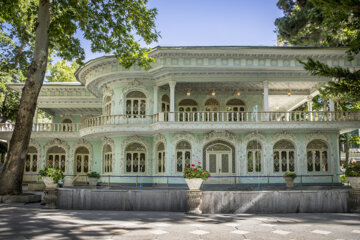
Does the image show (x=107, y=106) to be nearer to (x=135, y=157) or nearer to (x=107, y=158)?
(x=107, y=158)

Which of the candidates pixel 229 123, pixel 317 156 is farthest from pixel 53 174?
pixel 317 156

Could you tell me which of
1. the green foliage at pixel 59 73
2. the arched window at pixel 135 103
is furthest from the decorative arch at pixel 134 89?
the green foliage at pixel 59 73

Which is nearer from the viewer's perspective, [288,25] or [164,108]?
[164,108]

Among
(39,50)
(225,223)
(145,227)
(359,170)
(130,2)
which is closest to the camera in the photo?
(145,227)

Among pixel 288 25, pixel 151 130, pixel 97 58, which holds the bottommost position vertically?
pixel 151 130

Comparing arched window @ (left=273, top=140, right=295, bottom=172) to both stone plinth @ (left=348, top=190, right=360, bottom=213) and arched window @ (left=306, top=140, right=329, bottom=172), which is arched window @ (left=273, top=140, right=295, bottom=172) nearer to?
arched window @ (left=306, top=140, right=329, bottom=172)

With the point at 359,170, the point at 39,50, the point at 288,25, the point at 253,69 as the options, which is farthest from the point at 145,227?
the point at 288,25

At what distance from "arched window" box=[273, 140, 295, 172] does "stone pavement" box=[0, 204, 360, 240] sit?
1179 cm

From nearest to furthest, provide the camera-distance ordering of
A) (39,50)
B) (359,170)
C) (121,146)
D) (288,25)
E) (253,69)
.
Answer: (359,170)
(39,50)
(253,69)
(121,146)
(288,25)

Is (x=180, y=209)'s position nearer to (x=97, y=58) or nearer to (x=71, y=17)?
(x=71, y=17)

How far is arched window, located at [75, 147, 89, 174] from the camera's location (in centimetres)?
2939

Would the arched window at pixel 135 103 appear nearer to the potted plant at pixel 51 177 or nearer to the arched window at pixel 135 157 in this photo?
the arched window at pixel 135 157

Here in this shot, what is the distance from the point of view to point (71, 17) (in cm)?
1855

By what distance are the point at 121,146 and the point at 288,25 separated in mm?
15653
